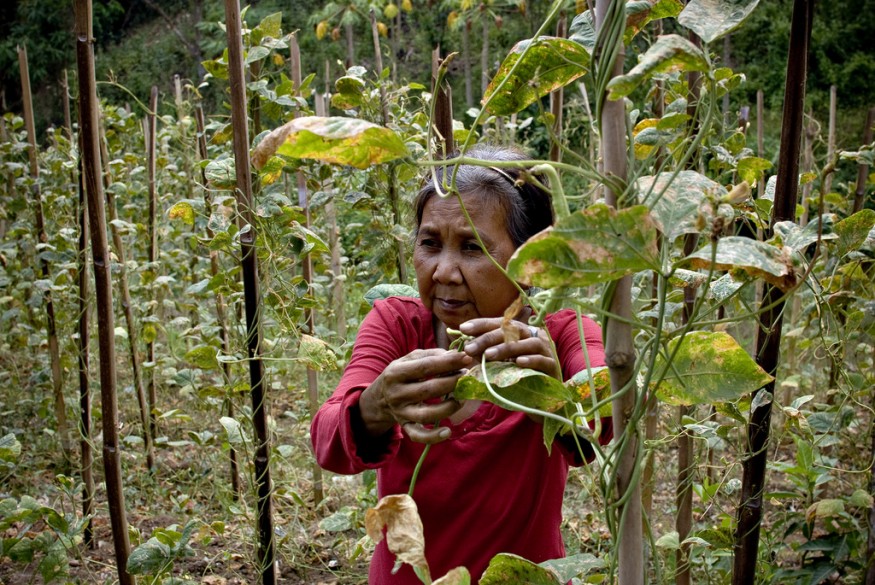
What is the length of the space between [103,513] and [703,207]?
2806 millimetres

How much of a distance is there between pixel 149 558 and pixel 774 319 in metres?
1.25

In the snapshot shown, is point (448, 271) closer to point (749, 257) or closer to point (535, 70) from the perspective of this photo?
point (535, 70)

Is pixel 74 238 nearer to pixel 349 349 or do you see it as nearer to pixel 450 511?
pixel 349 349

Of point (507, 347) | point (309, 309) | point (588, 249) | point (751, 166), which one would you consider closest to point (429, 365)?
point (507, 347)

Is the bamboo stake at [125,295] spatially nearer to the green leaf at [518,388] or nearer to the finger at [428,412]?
the finger at [428,412]

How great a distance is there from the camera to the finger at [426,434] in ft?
2.88

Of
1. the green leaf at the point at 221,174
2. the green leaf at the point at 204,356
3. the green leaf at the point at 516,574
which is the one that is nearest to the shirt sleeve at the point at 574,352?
the green leaf at the point at 516,574

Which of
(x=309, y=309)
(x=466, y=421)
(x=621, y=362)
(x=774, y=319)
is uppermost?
(x=621, y=362)

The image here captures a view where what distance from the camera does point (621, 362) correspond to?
67cm

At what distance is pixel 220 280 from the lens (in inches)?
75.1

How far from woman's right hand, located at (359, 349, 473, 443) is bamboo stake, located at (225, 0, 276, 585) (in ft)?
2.03

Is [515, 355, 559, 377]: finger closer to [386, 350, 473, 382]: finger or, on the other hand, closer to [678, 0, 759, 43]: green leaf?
[386, 350, 473, 382]: finger

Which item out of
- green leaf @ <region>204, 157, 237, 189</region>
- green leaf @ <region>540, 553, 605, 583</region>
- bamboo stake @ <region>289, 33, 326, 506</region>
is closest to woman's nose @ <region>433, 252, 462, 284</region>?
green leaf @ <region>540, 553, 605, 583</region>

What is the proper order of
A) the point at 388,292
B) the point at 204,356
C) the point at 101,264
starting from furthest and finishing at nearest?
the point at 204,356 < the point at 388,292 < the point at 101,264
